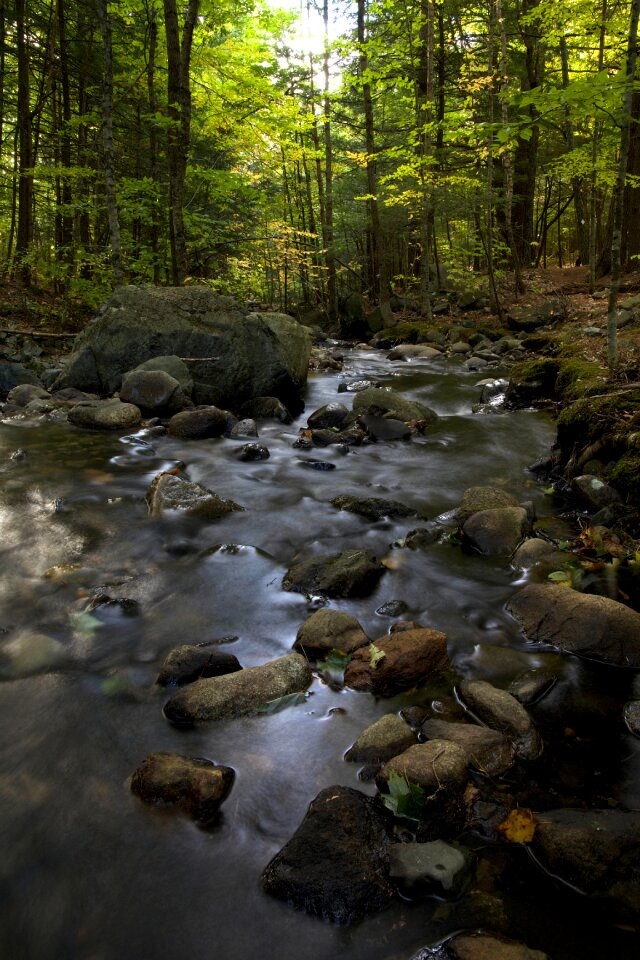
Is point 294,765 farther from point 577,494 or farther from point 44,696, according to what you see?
point 577,494

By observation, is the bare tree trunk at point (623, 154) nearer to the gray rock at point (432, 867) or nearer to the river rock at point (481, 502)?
the river rock at point (481, 502)

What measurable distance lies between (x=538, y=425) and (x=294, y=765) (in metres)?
7.10

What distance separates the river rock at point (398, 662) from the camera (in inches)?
124

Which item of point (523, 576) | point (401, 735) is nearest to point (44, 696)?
point (401, 735)

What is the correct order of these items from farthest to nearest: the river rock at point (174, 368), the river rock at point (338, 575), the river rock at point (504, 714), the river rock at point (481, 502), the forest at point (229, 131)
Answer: the forest at point (229, 131)
the river rock at point (174, 368)
the river rock at point (481, 502)
the river rock at point (338, 575)
the river rock at point (504, 714)

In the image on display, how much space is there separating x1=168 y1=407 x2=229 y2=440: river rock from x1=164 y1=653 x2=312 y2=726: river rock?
18.4 ft

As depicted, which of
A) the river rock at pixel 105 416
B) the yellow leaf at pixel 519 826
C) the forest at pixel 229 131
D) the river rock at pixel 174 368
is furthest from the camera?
the forest at pixel 229 131

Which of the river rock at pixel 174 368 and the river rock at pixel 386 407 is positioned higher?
the river rock at pixel 174 368

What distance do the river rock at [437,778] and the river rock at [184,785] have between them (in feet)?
2.33

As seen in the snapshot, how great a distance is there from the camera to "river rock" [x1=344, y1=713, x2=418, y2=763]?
2.65m

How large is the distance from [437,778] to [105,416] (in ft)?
24.6

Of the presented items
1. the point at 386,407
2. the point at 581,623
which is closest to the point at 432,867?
the point at 581,623

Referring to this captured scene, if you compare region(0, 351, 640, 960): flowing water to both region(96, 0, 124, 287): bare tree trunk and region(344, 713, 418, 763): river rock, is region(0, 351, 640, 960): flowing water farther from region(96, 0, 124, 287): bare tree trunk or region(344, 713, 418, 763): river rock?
region(96, 0, 124, 287): bare tree trunk

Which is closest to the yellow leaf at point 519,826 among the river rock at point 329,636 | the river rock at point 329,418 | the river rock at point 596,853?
the river rock at point 596,853
